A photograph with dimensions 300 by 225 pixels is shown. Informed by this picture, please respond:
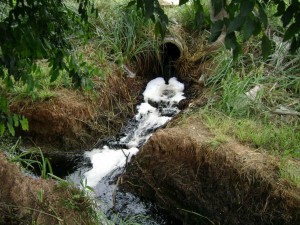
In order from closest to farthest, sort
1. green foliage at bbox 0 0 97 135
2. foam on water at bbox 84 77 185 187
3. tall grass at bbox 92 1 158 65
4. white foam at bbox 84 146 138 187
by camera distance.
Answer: green foliage at bbox 0 0 97 135
white foam at bbox 84 146 138 187
foam on water at bbox 84 77 185 187
tall grass at bbox 92 1 158 65

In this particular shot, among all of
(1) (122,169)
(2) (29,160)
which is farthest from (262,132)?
(2) (29,160)

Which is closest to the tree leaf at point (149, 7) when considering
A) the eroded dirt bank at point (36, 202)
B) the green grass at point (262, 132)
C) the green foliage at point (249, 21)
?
the green foliage at point (249, 21)

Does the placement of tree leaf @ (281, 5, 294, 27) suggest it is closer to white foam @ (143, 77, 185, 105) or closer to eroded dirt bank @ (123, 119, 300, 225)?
eroded dirt bank @ (123, 119, 300, 225)

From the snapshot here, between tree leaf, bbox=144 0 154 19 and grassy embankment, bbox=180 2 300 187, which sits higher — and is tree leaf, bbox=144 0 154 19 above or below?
above

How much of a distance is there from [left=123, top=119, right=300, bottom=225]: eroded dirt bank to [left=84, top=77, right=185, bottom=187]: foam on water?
0.37m

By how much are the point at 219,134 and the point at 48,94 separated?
6.16 ft

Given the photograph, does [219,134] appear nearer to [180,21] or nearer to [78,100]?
[78,100]

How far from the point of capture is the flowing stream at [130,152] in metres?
3.50

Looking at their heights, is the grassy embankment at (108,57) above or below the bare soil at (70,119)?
above

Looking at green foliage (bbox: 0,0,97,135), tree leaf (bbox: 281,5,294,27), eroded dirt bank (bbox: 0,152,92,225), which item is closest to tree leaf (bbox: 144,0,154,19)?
tree leaf (bbox: 281,5,294,27)

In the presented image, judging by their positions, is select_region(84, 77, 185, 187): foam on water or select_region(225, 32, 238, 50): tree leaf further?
select_region(84, 77, 185, 187): foam on water

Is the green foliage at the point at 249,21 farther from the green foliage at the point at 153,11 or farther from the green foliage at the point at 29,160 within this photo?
the green foliage at the point at 29,160

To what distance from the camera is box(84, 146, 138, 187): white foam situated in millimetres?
3896

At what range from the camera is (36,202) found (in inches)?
103
